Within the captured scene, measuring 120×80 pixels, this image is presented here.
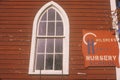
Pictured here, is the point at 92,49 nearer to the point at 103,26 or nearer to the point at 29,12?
the point at 103,26

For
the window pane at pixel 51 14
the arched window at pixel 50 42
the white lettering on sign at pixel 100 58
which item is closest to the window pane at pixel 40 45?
the arched window at pixel 50 42

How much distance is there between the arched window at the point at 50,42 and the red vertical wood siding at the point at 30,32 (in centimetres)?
17

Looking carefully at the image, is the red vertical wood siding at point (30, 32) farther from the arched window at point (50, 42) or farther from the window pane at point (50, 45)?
the window pane at point (50, 45)

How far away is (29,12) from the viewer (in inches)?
393

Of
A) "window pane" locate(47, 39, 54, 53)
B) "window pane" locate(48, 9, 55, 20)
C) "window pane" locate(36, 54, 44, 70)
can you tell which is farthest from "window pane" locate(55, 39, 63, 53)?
"window pane" locate(48, 9, 55, 20)

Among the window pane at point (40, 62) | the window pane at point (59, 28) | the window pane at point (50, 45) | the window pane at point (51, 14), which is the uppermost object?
the window pane at point (51, 14)

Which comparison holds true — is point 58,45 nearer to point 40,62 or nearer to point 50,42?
point 50,42

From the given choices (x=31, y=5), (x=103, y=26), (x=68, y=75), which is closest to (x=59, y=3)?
(x=31, y=5)

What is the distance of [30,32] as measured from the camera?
965 cm

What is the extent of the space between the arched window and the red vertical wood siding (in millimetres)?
170

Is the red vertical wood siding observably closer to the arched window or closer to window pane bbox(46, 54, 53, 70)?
Result: the arched window

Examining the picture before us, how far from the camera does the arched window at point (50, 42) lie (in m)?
9.21

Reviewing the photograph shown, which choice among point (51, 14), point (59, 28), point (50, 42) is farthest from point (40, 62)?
point (51, 14)

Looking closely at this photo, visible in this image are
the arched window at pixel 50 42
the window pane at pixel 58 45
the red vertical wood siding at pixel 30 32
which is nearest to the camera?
the red vertical wood siding at pixel 30 32
